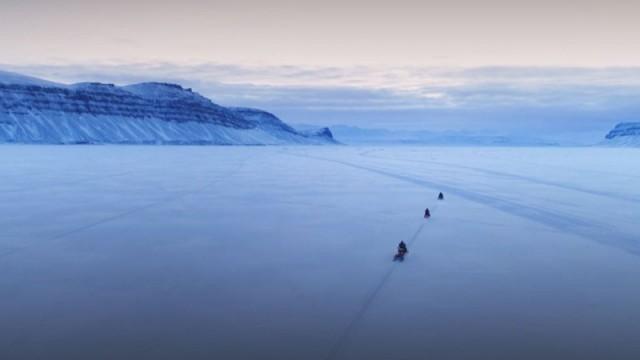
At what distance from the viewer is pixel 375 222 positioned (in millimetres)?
25688

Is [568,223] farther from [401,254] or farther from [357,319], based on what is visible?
[357,319]

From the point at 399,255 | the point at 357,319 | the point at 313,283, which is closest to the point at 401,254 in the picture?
the point at 399,255

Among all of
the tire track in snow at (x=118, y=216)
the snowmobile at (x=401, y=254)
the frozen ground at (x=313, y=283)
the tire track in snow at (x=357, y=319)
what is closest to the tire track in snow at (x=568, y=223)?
the frozen ground at (x=313, y=283)

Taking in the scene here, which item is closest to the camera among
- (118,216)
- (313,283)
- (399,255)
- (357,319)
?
(357,319)

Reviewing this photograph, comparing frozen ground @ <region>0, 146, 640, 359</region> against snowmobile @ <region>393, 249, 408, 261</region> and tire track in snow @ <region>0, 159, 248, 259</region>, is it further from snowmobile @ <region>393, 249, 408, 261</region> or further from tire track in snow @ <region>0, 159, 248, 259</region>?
snowmobile @ <region>393, 249, 408, 261</region>

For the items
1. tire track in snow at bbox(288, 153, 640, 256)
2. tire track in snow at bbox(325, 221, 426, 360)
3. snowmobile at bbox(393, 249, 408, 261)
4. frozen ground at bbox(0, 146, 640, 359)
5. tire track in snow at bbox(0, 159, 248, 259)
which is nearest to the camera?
tire track in snow at bbox(325, 221, 426, 360)

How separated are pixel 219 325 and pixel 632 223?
68.4 ft

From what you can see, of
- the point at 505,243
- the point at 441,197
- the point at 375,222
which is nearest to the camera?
the point at 505,243

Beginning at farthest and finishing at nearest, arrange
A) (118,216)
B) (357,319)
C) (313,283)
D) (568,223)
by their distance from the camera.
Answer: (118,216)
(568,223)
(313,283)
(357,319)

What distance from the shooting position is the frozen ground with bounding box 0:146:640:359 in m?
10.0

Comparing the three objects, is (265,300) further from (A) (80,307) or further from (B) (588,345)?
(B) (588,345)

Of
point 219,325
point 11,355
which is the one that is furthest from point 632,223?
point 11,355

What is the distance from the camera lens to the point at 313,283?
14.4 m

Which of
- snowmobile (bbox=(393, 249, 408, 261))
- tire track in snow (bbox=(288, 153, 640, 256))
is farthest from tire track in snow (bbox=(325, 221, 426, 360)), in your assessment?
tire track in snow (bbox=(288, 153, 640, 256))
